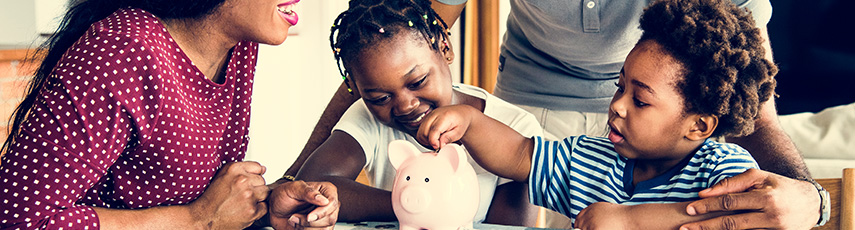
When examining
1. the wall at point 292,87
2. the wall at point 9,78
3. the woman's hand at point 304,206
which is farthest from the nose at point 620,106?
the wall at point 292,87

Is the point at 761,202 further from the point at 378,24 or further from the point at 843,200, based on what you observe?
the point at 378,24

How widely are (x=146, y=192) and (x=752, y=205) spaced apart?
2.81 feet

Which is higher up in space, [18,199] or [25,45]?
[18,199]

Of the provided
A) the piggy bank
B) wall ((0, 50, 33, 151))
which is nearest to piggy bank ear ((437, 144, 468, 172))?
the piggy bank

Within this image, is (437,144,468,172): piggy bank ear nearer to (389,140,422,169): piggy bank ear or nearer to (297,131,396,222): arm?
(389,140,422,169): piggy bank ear

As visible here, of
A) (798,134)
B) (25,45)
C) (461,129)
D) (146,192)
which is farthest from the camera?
(798,134)

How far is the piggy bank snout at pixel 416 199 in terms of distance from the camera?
0.97 metres

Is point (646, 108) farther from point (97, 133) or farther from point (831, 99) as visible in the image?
point (831, 99)

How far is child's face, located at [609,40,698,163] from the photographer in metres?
1.07

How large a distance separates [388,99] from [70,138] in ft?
1.79

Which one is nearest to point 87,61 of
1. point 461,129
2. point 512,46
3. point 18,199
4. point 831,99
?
point 18,199

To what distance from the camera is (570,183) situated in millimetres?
1198

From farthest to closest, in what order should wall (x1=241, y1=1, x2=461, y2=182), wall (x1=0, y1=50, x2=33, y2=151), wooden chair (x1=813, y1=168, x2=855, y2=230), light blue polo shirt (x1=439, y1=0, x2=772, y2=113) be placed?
wall (x1=241, y1=1, x2=461, y2=182)
wall (x1=0, y1=50, x2=33, y2=151)
light blue polo shirt (x1=439, y1=0, x2=772, y2=113)
wooden chair (x1=813, y1=168, x2=855, y2=230)

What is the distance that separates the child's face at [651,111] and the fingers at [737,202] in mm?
146
